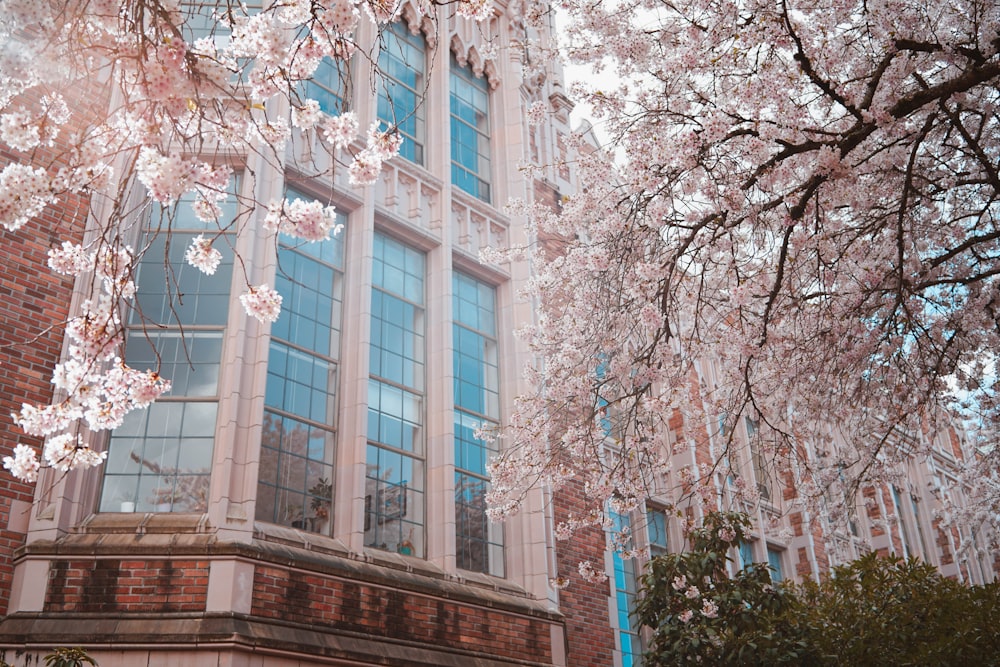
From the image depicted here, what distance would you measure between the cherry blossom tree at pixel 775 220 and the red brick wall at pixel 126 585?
11.2ft

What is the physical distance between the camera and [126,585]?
889cm

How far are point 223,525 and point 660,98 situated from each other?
19.4 feet

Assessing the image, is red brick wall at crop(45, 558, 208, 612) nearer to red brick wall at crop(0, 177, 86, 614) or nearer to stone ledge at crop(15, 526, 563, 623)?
stone ledge at crop(15, 526, 563, 623)

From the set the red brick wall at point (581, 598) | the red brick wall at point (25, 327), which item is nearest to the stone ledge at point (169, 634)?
the red brick wall at point (25, 327)

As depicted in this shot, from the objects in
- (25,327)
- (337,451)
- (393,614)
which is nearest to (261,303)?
(25,327)

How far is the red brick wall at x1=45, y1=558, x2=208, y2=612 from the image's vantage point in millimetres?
8750

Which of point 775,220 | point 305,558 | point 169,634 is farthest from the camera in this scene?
point 775,220

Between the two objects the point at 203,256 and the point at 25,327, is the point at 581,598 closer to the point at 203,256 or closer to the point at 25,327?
the point at 25,327

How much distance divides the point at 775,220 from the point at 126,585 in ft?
25.1

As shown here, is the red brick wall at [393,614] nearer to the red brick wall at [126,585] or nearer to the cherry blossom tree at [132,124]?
the red brick wall at [126,585]

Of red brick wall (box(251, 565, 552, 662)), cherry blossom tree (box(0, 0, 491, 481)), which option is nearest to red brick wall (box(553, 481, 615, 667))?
red brick wall (box(251, 565, 552, 662))

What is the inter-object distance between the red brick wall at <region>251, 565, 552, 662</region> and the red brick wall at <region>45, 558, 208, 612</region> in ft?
2.02

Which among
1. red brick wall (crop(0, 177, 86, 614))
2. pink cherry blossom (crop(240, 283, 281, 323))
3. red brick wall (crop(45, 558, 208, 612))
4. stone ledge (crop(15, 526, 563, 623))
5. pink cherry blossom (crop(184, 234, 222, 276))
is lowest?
red brick wall (crop(45, 558, 208, 612))

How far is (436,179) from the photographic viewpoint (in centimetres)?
1381
